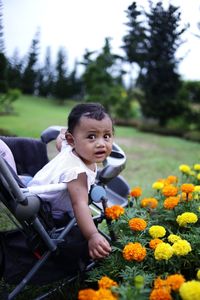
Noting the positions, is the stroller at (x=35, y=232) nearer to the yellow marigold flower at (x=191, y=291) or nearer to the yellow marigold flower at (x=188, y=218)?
the yellow marigold flower at (x=188, y=218)

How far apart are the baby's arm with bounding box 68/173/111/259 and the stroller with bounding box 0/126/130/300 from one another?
0.07m

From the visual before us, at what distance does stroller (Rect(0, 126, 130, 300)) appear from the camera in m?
1.39

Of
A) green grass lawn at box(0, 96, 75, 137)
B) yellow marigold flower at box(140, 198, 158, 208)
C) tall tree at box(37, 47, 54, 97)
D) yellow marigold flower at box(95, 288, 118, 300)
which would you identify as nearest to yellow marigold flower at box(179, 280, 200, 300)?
yellow marigold flower at box(95, 288, 118, 300)

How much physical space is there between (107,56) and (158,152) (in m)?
8.00

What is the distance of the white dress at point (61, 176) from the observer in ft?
5.51

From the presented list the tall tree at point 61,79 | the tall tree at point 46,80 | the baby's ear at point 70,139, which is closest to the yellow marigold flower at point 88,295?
the baby's ear at point 70,139

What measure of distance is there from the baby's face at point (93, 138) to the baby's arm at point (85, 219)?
0.13 meters

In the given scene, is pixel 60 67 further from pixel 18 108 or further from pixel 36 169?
pixel 36 169

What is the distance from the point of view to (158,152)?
7.47 m

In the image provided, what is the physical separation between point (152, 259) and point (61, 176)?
0.56 m

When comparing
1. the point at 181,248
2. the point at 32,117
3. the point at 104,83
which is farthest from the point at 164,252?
the point at 104,83

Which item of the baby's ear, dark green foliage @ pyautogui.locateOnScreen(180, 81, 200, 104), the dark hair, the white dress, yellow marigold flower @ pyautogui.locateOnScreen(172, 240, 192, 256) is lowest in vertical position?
yellow marigold flower @ pyautogui.locateOnScreen(172, 240, 192, 256)

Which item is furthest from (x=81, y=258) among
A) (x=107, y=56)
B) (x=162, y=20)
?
(x=107, y=56)

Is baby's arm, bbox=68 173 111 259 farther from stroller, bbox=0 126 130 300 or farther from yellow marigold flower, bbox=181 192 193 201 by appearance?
yellow marigold flower, bbox=181 192 193 201
